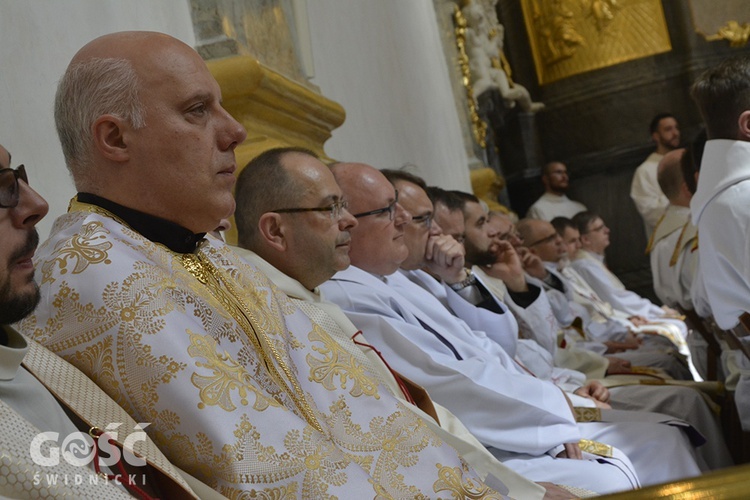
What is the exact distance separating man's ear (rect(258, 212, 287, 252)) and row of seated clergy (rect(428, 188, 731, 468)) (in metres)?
1.42

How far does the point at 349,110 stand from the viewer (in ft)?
21.6

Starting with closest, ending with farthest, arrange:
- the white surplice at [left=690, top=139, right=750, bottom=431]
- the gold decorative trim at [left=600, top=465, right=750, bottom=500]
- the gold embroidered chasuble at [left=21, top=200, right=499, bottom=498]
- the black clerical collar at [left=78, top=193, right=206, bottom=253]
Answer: the gold decorative trim at [left=600, top=465, right=750, bottom=500] → the gold embroidered chasuble at [left=21, top=200, right=499, bottom=498] → the black clerical collar at [left=78, top=193, right=206, bottom=253] → the white surplice at [left=690, top=139, right=750, bottom=431]

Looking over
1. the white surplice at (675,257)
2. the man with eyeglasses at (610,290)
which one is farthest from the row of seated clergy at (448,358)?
the man with eyeglasses at (610,290)

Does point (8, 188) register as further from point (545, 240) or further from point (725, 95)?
point (545, 240)

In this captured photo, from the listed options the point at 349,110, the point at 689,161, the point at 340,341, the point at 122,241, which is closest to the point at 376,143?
the point at 349,110

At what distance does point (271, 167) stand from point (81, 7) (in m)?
0.82

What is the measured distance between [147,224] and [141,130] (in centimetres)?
22

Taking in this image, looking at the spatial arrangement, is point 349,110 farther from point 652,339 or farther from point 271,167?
point 271,167

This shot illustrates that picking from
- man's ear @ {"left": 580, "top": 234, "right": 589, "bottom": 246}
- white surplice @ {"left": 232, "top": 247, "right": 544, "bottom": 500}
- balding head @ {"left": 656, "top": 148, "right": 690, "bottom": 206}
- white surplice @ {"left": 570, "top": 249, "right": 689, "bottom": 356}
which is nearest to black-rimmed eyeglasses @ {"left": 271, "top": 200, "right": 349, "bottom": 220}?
white surplice @ {"left": 232, "top": 247, "right": 544, "bottom": 500}

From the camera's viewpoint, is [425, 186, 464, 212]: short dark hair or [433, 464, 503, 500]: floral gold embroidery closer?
[433, 464, 503, 500]: floral gold embroidery

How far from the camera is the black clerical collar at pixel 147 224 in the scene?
211 centimetres

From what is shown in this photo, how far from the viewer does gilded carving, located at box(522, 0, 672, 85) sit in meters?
13.2

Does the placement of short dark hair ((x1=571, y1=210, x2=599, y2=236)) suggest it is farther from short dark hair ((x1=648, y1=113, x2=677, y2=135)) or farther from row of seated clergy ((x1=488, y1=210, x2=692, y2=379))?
short dark hair ((x1=648, y1=113, x2=677, y2=135))

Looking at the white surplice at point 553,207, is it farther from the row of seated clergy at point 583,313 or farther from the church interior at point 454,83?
the row of seated clergy at point 583,313
